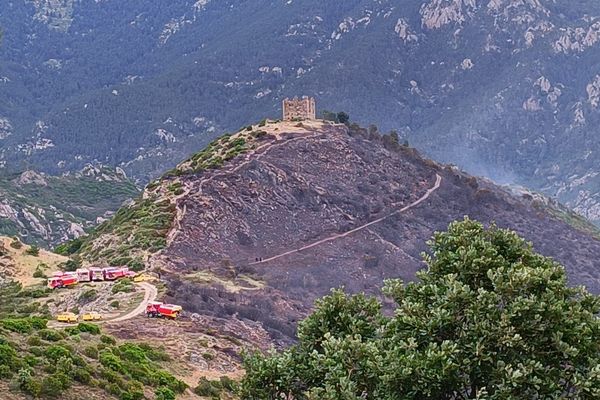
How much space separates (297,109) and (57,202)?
6539 centimetres

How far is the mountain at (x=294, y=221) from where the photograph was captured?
2389 inches

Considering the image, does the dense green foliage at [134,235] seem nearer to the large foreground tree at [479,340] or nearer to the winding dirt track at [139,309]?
the winding dirt track at [139,309]

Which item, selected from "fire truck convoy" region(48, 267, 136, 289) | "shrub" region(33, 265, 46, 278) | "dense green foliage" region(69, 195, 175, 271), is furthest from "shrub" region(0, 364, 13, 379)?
"shrub" region(33, 265, 46, 278)

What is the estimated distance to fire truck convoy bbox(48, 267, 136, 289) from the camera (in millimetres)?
49688

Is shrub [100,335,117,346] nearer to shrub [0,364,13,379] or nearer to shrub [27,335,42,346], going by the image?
shrub [27,335,42,346]

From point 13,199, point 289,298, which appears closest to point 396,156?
point 289,298

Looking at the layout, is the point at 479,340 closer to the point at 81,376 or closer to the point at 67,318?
the point at 81,376

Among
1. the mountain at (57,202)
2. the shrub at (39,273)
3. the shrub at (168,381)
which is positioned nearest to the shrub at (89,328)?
the shrub at (168,381)

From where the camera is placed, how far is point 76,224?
138750 millimetres

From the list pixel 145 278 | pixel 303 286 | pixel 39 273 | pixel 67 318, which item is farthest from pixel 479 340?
pixel 303 286

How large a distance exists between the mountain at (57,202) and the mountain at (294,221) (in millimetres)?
44442

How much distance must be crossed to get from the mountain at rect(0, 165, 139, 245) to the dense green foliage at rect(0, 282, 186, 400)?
302 ft

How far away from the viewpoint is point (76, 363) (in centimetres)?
2673

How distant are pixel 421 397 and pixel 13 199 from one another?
131323 millimetres
